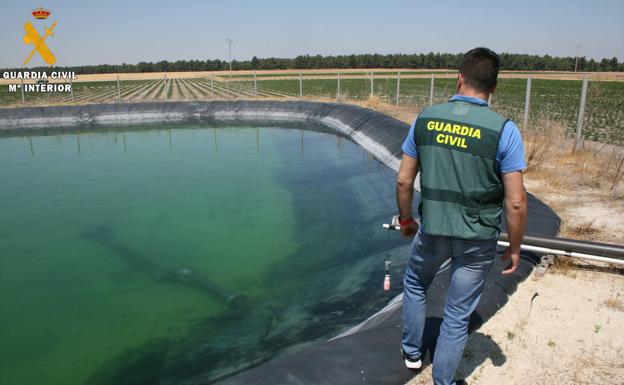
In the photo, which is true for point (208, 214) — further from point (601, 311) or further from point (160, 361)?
point (601, 311)

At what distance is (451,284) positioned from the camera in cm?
261

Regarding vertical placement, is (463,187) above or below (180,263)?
above

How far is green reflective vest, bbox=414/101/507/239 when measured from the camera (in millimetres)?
2344

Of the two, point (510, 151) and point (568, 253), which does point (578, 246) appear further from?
point (510, 151)

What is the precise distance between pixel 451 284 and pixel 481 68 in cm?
114

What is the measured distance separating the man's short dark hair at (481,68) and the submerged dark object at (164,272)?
4.06 metres

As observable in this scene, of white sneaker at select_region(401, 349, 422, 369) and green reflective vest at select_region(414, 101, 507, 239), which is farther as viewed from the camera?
white sneaker at select_region(401, 349, 422, 369)

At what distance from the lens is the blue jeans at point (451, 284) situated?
2.53m

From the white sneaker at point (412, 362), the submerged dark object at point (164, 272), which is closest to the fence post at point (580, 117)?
the submerged dark object at point (164, 272)

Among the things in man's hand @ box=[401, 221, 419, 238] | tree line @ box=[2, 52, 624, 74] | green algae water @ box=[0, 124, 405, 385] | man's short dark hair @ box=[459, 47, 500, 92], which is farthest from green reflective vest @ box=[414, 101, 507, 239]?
tree line @ box=[2, 52, 624, 74]

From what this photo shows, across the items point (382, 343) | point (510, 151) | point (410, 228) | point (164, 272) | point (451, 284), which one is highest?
point (510, 151)

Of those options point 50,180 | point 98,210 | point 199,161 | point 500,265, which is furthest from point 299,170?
point 500,265

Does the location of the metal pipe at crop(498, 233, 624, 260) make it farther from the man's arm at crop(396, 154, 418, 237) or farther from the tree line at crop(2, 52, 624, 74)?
the tree line at crop(2, 52, 624, 74)

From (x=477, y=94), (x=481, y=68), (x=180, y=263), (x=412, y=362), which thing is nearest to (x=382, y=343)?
(x=412, y=362)
